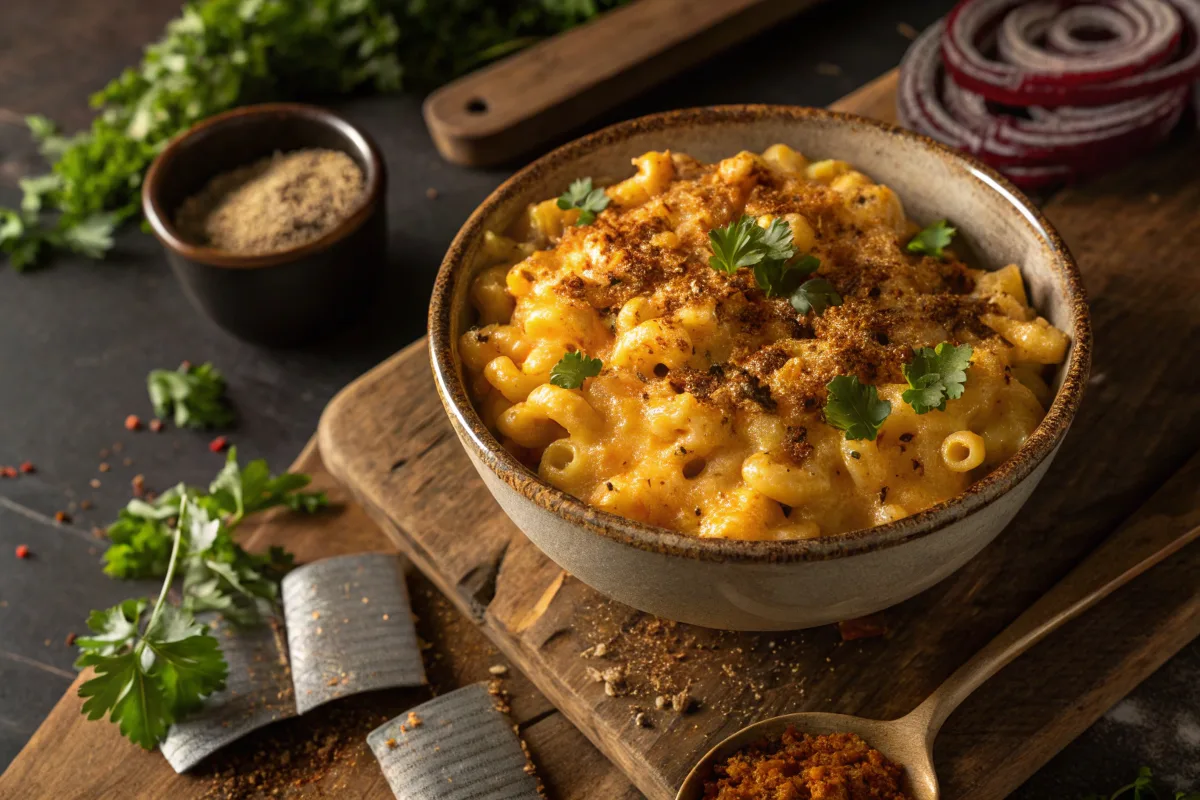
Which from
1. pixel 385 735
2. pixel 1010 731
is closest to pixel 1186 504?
pixel 1010 731

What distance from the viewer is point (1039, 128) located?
141 inches

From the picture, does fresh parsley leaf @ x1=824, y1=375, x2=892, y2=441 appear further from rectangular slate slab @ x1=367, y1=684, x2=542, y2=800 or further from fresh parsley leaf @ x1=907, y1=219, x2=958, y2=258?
rectangular slate slab @ x1=367, y1=684, x2=542, y2=800

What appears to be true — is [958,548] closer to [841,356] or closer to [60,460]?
[841,356]

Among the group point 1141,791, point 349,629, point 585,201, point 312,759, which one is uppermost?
point 585,201

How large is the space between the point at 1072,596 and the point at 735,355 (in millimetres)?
939

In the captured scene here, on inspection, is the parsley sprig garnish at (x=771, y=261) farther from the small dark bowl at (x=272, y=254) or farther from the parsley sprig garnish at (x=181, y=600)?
the small dark bowl at (x=272, y=254)

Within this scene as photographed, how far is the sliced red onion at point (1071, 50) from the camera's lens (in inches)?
140

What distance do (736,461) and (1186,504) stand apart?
1.20 meters

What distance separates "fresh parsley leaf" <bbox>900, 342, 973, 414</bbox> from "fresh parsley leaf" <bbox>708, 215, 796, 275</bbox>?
0.35 meters

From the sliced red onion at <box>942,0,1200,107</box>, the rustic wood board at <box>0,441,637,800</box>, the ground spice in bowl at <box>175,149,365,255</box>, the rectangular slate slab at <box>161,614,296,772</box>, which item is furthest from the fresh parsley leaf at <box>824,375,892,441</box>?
the ground spice in bowl at <box>175,149,365,255</box>

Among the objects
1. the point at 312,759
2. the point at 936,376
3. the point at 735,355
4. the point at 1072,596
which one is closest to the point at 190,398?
the point at 312,759

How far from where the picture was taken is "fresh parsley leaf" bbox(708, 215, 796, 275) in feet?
8.13

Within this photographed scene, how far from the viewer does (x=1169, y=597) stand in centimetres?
269

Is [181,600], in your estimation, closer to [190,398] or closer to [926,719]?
[190,398]
